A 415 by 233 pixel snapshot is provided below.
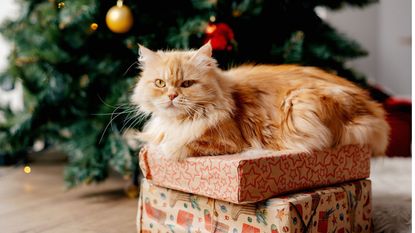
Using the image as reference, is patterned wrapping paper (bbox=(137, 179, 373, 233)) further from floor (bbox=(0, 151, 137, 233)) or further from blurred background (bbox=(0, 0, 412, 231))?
blurred background (bbox=(0, 0, 412, 231))

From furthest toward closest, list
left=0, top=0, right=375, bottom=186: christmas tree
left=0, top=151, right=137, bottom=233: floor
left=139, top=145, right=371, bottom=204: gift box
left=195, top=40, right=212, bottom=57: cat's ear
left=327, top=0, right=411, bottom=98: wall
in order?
left=327, top=0, right=411, bottom=98: wall → left=0, top=0, right=375, bottom=186: christmas tree → left=0, top=151, right=137, bottom=233: floor → left=195, top=40, right=212, bottom=57: cat's ear → left=139, top=145, right=371, bottom=204: gift box

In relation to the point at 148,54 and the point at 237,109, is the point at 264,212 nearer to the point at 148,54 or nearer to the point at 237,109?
the point at 237,109

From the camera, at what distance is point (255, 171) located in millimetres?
1055

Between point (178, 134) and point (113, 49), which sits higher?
point (113, 49)

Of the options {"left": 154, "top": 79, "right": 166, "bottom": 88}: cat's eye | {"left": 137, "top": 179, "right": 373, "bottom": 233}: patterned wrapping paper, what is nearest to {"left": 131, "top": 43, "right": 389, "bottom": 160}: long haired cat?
{"left": 154, "top": 79, "right": 166, "bottom": 88}: cat's eye

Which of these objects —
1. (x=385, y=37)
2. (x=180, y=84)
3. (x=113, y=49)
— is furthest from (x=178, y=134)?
(x=385, y=37)

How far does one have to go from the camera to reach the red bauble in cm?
153

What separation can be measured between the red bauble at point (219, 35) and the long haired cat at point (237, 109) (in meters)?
0.33

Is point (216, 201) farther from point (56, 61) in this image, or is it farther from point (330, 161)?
point (56, 61)

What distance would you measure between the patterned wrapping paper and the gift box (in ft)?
0.10

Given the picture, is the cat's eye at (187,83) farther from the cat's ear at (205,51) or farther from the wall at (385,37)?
the wall at (385,37)

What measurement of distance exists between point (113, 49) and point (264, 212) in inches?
40.5

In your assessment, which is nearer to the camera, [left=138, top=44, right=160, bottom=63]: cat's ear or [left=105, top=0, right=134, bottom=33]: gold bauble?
[left=138, top=44, right=160, bottom=63]: cat's ear

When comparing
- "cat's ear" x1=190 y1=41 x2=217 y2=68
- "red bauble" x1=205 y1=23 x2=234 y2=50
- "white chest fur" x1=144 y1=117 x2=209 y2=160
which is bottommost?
"white chest fur" x1=144 y1=117 x2=209 y2=160
